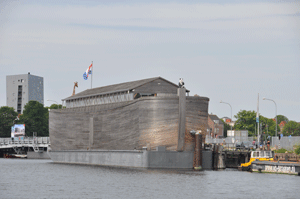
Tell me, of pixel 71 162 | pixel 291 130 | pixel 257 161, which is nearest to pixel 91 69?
pixel 71 162

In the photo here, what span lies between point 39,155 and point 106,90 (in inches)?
1884

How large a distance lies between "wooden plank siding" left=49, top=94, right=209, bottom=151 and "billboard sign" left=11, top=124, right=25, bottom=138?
158ft

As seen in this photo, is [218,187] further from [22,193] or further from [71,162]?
[71,162]

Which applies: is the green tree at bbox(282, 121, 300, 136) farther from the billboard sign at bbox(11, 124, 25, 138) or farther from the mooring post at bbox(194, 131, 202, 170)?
the mooring post at bbox(194, 131, 202, 170)

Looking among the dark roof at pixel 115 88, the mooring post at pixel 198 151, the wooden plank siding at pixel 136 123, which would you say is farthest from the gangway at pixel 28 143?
the mooring post at pixel 198 151

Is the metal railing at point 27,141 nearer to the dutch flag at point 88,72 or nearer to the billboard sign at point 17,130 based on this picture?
the billboard sign at point 17,130

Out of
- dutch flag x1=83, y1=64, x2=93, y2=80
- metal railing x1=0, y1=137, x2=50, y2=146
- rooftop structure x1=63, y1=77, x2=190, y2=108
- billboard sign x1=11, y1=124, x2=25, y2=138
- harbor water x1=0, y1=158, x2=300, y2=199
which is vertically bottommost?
harbor water x1=0, y1=158, x2=300, y2=199

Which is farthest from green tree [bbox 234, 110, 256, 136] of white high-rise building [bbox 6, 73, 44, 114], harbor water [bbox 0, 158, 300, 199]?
white high-rise building [bbox 6, 73, 44, 114]

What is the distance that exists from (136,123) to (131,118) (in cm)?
181

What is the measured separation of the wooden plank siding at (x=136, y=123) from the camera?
2525 inches

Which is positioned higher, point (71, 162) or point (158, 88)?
point (158, 88)

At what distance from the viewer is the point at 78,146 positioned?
3297 inches

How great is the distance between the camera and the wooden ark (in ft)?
210

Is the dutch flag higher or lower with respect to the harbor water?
higher
